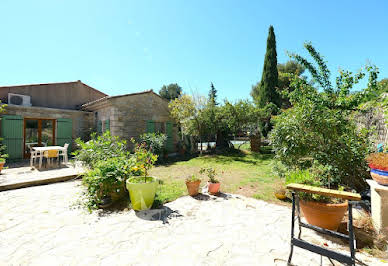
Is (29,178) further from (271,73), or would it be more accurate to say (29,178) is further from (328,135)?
(271,73)

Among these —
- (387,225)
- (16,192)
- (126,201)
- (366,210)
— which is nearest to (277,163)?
(366,210)

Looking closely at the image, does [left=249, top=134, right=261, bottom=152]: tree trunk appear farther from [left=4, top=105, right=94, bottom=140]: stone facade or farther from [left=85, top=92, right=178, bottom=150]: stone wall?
[left=4, top=105, right=94, bottom=140]: stone facade

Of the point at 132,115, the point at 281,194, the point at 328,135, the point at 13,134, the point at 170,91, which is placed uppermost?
the point at 170,91

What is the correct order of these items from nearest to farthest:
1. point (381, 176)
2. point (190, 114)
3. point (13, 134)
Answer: point (381, 176) → point (13, 134) → point (190, 114)

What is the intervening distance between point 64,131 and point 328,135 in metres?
12.7

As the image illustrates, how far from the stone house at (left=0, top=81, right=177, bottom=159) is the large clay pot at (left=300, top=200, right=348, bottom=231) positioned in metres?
9.20

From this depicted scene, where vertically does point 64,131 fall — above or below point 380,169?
above

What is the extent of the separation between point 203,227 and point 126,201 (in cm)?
211

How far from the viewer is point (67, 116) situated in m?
10.2

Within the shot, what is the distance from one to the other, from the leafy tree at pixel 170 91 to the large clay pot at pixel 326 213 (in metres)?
35.3

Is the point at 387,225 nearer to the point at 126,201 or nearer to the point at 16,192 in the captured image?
the point at 126,201

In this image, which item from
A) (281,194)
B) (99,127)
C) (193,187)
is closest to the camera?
(281,194)

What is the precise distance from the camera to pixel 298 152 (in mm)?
4121

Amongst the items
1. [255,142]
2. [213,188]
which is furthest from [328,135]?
[255,142]
